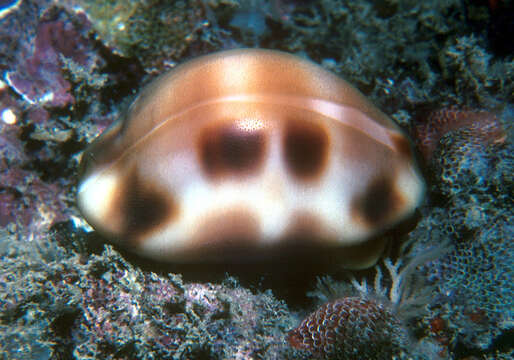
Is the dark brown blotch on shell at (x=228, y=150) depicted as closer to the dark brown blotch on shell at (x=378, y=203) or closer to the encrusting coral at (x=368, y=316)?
the dark brown blotch on shell at (x=378, y=203)

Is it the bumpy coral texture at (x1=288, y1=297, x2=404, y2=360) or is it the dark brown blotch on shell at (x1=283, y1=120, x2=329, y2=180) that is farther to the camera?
the dark brown blotch on shell at (x1=283, y1=120, x2=329, y2=180)

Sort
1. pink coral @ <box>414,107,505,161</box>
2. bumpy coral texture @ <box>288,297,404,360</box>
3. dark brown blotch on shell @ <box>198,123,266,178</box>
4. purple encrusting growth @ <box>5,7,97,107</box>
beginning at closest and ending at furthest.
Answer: bumpy coral texture @ <box>288,297,404,360</box>
dark brown blotch on shell @ <box>198,123,266,178</box>
pink coral @ <box>414,107,505,161</box>
purple encrusting growth @ <box>5,7,97,107</box>

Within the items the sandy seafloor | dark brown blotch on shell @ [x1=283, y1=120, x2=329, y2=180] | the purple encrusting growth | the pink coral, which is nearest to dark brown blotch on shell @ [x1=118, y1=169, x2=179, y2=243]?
the sandy seafloor

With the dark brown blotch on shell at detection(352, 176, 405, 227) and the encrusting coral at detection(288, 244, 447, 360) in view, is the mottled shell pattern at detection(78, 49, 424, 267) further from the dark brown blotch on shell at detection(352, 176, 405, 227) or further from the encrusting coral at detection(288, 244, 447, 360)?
the encrusting coral at detection(288, 244, 447, 360)

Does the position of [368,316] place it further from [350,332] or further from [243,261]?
[243,261]

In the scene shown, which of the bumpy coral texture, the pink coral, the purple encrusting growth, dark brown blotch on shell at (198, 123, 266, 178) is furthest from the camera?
the purple encrusting growth

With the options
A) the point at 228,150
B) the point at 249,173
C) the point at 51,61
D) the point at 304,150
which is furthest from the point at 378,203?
the point at 51,61

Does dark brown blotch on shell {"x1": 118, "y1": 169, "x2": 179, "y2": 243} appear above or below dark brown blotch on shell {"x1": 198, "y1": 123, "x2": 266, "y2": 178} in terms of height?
below

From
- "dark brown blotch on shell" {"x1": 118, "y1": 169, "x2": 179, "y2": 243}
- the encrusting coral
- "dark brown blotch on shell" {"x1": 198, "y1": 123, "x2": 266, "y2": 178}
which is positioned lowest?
the encrusting coral
